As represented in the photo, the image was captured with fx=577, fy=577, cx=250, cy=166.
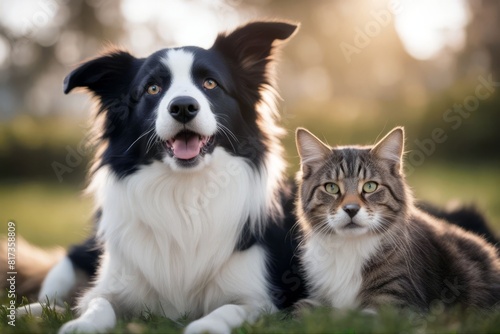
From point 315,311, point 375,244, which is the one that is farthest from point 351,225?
point 315,311

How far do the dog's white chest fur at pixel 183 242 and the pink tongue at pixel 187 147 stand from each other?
0.20m

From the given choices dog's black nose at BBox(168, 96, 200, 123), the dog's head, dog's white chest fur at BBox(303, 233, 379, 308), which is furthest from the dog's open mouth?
dog's white chest fur at BBox(303, 233, 379, 308)

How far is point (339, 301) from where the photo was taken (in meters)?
3.79

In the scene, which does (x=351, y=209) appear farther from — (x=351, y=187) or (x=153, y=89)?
(x=153, y=89)

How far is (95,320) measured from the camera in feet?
11.5

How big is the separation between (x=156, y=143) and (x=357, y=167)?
1.36 metres

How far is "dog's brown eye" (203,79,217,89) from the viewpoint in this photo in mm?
3970

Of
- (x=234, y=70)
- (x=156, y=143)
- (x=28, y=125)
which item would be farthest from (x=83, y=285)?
(x=28, y=125)

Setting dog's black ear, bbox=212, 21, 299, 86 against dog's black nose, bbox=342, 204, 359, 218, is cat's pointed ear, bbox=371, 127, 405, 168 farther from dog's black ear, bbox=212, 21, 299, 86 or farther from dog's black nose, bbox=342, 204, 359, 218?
dog's black ear, bbox=212, 21, 299, 86

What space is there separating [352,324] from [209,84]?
1.88 m

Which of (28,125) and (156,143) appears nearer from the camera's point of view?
(156,143)

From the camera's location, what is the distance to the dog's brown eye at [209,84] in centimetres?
397

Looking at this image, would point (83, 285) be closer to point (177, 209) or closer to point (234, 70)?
point (177, 209)

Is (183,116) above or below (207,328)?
above
